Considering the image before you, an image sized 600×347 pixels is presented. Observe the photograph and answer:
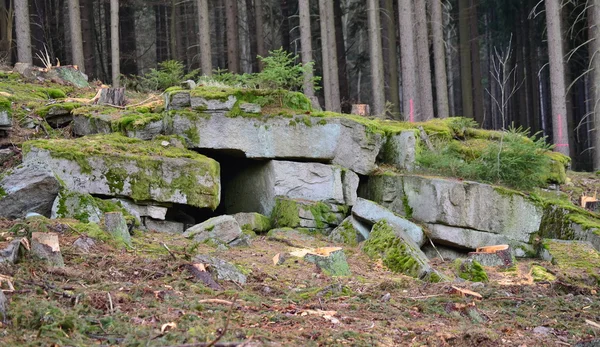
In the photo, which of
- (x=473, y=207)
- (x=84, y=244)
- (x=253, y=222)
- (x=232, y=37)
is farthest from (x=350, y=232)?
(x=232, y=37)

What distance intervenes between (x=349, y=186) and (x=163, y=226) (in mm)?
3254

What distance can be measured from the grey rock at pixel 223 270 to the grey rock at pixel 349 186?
15.5 feet

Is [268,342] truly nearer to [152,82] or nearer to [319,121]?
[319,121]

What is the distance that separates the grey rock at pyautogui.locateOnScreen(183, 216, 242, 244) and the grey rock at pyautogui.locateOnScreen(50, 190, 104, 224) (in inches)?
51.4

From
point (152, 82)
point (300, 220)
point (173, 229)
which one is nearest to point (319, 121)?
point (300, 220)

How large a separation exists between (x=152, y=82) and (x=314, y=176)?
21.5ft

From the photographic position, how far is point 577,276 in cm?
937

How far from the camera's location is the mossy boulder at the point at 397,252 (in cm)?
893

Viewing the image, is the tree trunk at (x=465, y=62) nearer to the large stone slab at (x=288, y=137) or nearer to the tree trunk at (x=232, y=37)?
the tree trunk at (x=232, y=37)

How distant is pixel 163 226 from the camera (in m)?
10.7

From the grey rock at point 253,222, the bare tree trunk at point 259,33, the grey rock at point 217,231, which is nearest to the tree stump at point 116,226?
the grey rock at point 217,231

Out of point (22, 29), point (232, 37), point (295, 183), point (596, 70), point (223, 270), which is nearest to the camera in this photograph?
point (223, 270)

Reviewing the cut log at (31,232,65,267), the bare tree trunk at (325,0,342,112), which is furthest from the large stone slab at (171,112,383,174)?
the bare tree trunk at (325,0,342,112)

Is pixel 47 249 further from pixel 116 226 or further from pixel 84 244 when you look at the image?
pixel 116 226
